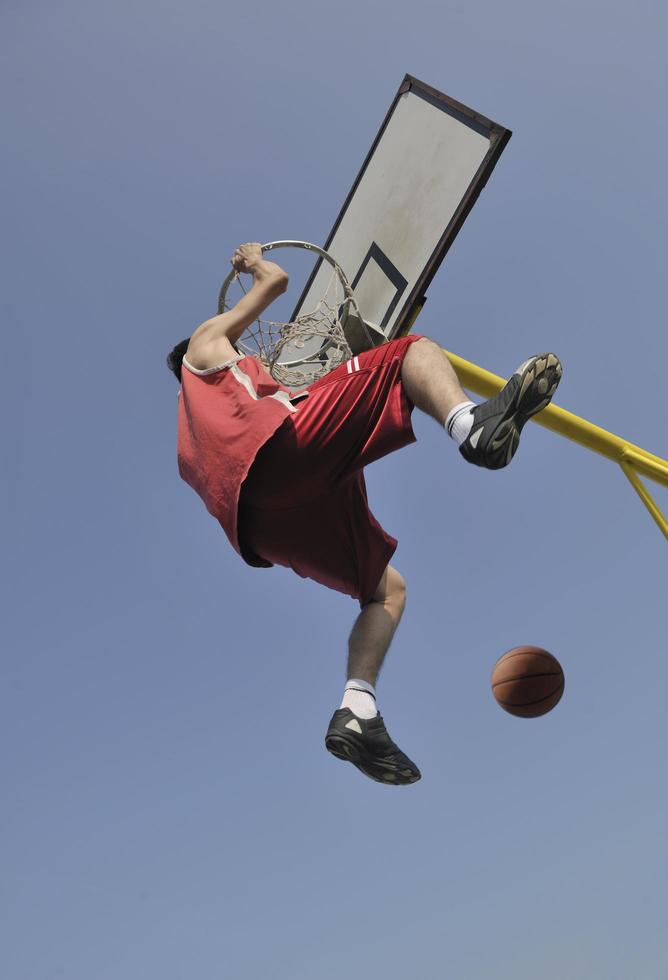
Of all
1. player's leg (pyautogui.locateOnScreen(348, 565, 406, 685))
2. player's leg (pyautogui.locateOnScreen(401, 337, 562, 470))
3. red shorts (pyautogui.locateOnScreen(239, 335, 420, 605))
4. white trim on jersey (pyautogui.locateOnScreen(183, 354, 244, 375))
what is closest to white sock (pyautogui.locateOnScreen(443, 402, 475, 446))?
player's leg (pyautogui.locateOnScreen(401, 337, 562, 470))

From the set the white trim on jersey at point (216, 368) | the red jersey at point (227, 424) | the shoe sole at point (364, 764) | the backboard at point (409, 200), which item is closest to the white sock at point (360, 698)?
the shoe sole at point (364, 764)

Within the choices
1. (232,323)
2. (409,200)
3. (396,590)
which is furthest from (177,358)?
(409,200)

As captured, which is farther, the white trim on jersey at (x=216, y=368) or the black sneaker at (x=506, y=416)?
the white trim on jersey at (x=216, y=368)

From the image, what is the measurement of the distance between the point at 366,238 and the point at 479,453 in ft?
11.2

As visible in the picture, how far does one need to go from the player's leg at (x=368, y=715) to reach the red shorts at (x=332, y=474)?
0.55 feet

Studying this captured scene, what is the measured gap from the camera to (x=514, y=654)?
746cm

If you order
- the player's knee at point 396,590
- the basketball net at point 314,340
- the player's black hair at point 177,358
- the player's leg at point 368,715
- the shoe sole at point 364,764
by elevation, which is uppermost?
the basketball net at point 314,340

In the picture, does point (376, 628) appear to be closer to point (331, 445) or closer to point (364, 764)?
point (364, 764)

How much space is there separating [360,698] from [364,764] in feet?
1.04

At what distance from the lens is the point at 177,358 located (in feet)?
20.0

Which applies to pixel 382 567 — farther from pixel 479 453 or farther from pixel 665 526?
pixel 665 526

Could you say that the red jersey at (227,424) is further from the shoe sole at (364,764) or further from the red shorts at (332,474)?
the shoe sole at (364,764)

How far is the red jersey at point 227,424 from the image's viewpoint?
537 cm

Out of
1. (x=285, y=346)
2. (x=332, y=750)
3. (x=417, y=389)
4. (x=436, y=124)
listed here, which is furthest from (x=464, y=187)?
(x=332, y=750)
